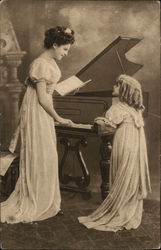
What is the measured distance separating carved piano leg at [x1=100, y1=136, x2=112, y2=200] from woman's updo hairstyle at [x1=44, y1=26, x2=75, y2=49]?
2.83ft

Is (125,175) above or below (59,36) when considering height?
below

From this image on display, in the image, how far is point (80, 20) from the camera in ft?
14.1

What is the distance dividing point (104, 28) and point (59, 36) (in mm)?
371

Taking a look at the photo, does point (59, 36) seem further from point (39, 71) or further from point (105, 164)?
point (105, 164)

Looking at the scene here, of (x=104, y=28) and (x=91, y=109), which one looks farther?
(x=91, y=109)

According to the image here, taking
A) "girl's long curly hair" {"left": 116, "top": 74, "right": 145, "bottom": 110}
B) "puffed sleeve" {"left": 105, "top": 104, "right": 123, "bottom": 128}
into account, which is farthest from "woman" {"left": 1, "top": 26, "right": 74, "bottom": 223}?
"girl's long curly hair" {"left": 116, "top": 74, "right": 145, "bottom": 110}

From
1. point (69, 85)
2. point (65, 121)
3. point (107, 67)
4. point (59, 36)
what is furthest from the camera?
point (107, 67)

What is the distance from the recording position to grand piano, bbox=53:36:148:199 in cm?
443

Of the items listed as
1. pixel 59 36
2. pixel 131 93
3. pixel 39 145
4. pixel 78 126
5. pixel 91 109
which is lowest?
pixel 39 145

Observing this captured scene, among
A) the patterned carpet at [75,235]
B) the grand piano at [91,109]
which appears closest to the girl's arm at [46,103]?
the grand piano at [91,109]

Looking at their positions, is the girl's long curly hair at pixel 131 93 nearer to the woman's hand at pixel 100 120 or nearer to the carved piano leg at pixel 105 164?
the woman's hand at pixel 100 120

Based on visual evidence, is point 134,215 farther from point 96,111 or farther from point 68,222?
point 96,111

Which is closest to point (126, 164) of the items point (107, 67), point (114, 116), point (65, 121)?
point (114, 116)

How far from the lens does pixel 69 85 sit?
4.52m
